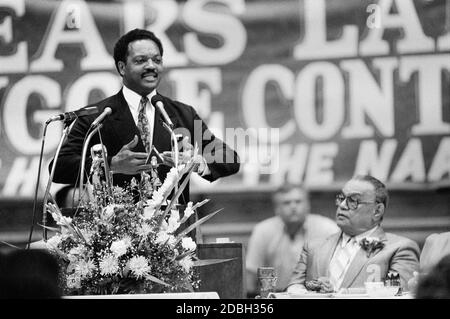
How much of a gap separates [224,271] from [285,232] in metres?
1.77

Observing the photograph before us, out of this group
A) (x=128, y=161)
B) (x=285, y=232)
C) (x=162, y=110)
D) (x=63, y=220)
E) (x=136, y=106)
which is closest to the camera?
(x=63, y=220)

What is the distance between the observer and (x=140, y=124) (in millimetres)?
5387

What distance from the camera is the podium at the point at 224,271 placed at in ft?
13.9

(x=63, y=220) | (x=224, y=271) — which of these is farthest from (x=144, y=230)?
(x=224, y=271)

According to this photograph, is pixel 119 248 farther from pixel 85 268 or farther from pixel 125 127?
pixel 125 127

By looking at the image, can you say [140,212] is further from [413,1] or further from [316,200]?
[413,1]

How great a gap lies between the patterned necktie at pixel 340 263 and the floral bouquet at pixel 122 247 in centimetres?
140

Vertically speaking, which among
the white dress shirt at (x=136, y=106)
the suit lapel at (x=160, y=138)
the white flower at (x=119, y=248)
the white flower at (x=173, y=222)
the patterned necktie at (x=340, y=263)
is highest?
the white dress shirt at (x=136, y=106)

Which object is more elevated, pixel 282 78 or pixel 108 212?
pixel 282 78

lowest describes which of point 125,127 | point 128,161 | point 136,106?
point 128,161

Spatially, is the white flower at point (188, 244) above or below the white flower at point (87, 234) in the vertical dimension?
below

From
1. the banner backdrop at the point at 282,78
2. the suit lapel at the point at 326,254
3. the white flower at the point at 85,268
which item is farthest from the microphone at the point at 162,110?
the banner backdrop at the point at 282,78

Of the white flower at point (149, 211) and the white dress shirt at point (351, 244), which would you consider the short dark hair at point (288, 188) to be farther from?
the white flower at point (149, 211)

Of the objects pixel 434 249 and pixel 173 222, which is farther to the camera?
pixel 434 249
